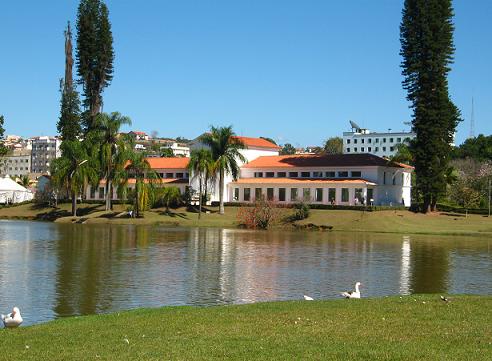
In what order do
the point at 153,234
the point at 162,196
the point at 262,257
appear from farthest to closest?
the point at 162,196 → the point at 153,234 → the point at 262,257

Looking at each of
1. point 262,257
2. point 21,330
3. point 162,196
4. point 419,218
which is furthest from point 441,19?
point 21,330

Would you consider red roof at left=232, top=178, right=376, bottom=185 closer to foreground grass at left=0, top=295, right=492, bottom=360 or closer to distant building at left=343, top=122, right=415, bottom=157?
foreground grass at left=0, top=295, right=492, bottom=360

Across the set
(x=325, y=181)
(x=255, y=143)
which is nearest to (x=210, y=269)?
(x=325, y=181)

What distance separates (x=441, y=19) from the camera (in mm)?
64438

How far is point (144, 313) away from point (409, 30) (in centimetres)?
5458

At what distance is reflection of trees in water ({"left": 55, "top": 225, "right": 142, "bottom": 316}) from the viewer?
19281 mm

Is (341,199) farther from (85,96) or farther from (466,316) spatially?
(466,316)

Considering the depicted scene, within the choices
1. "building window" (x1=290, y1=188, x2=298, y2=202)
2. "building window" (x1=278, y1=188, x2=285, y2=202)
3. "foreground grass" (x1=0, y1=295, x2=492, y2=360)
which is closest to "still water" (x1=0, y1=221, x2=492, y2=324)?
"foreground grass" (x1=0, y1=295, x2=492, y2=360)

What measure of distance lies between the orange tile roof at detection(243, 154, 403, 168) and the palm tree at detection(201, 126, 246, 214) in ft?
31.5

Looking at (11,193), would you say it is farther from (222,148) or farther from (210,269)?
(210,269)

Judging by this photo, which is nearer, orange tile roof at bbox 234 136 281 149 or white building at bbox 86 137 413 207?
white building at bbox 86 137 413 207

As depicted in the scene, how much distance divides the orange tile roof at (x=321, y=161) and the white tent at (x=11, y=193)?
33.6 meters

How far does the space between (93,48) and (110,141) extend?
579 inches

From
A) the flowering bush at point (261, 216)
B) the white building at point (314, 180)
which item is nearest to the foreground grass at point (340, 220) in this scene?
the flowering bush at point (261, 216)
